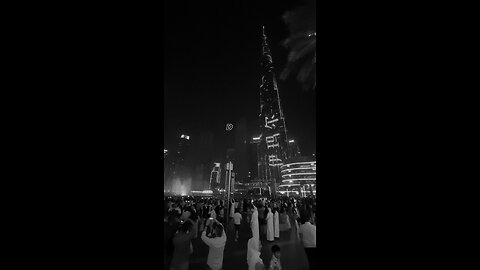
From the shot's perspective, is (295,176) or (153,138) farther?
(295,176)

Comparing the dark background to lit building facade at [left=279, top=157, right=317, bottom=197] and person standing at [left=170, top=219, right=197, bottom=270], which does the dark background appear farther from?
lit building facade at [left=279, top=157, right=317, bottom=197]

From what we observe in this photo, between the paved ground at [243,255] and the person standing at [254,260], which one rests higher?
the person standing at [254,260]

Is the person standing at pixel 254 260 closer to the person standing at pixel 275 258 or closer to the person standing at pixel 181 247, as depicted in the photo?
the person standing at pixel 275 258

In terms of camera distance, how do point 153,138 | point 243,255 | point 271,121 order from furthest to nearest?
1. point 271,121
2. point 243,255
3. point 153,138

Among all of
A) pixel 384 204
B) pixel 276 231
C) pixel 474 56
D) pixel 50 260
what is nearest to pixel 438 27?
pixel 474 56

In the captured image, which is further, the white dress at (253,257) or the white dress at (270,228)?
the white dress at (270,228)

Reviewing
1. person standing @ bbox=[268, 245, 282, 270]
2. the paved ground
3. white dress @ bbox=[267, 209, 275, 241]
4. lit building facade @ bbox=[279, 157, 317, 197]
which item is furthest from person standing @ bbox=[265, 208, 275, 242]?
lit building facade @ bbox=[279, 157, 317, 197]

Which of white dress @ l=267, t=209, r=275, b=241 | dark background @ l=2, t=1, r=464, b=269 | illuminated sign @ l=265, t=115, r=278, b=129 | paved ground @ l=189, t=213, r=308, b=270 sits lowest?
paved ground @ l=189, t=213, r=308, b=270

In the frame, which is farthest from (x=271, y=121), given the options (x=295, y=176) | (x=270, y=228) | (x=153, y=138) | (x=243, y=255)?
(x=153, y=138)

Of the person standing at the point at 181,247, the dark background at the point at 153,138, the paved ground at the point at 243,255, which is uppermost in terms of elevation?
the dark background at the point at 153,138

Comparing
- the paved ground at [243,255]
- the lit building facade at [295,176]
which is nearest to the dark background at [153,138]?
the paved ground at [243,255]

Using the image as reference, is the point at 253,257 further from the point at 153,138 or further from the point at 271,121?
the point at 271,121

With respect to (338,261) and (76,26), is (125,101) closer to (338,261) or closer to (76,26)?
(76,26)

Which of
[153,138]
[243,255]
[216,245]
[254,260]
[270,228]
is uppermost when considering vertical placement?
[153,138]
